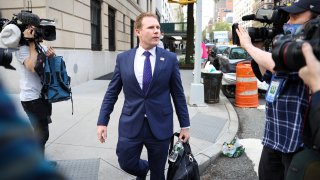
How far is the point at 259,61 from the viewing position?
7.72ft

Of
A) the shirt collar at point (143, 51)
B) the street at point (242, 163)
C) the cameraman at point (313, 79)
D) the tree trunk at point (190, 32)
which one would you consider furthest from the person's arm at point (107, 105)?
the tree trunk at point (190, 32)

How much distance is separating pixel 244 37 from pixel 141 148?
1.41 metres

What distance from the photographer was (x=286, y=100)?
2.35 metres

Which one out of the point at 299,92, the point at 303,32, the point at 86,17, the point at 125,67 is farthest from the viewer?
the point at 86,17

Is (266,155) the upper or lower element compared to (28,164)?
lower

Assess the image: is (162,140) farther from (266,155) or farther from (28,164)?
(28,164)

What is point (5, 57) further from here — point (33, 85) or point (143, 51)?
point (33, 85)

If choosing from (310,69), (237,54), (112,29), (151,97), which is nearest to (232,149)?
(151,97)

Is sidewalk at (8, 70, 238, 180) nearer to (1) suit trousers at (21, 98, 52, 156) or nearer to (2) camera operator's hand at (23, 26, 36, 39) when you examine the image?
(1) suit trousers at (21, 98, 52, 156)

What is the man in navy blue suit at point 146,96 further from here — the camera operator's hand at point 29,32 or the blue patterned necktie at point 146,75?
the camera operator's hand at point 29,32

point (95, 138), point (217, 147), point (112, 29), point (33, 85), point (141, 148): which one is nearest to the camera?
→ point (141, 148)

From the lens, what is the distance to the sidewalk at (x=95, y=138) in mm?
4332

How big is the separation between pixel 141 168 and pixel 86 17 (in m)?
10.0

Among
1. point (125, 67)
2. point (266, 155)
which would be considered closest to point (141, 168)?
point (125, 67)
